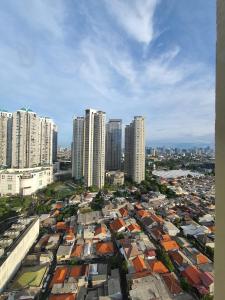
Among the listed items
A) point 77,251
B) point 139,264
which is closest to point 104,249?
point 77,251

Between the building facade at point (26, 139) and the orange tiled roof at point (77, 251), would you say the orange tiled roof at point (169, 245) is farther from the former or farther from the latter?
the building facade at point (26, 139)

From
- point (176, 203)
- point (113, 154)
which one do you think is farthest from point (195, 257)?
point (113, 154)

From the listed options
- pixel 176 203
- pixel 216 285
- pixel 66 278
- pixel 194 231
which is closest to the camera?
pixel 216 285

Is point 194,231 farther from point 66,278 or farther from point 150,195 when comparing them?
point 150,195

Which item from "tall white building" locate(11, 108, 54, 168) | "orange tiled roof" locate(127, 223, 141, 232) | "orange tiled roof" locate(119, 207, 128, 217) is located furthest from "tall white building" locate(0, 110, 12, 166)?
"orange tiled roof" locate(127, 223, 141, 232)

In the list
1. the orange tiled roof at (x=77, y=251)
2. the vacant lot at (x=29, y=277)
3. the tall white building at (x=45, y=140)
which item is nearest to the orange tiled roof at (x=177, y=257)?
the orange tiled roof at (x=77, y=251)
